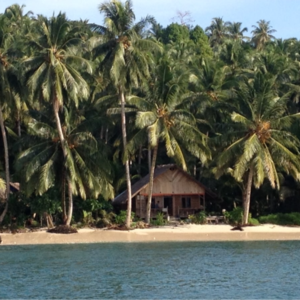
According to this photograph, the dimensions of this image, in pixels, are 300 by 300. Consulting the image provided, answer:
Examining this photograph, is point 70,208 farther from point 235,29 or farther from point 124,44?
point 235,29

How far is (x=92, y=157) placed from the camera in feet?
121

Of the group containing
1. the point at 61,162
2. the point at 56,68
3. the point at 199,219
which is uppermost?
the point at 56,68

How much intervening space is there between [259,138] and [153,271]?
15.0 m

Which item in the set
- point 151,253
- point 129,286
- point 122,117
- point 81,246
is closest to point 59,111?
point 122,117

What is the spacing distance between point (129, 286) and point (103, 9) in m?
20.4

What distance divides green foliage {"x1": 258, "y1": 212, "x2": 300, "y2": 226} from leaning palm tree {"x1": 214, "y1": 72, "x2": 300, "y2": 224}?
359 cm

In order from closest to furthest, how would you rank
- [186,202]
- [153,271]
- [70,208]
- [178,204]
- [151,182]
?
[153,271] < [70,208] < [151,182] < [178,204] < [186,202]

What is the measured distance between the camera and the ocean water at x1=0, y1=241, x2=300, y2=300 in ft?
69.3

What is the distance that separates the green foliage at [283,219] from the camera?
40906 millimetres

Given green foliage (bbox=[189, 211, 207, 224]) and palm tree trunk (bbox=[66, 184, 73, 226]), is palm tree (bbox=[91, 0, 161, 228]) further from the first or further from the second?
green foliage (bbox=[189, 211, 207, 224])

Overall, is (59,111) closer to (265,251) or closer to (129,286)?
(265,251)

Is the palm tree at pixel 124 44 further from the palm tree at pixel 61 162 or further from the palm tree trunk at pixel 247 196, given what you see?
the palm tree trunk at pixel 247 196

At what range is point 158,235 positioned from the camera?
121 ft

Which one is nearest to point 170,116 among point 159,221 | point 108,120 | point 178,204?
point 108,120
